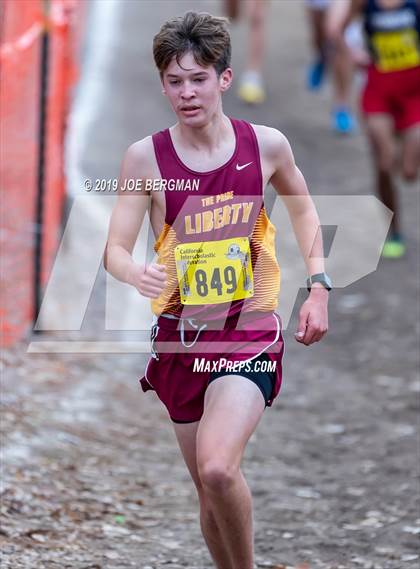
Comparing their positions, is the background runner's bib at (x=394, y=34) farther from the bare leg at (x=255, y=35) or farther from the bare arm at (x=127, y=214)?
the bare arm at (x=127, y=214)

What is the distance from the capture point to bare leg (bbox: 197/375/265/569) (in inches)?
162

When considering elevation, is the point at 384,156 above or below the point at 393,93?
below

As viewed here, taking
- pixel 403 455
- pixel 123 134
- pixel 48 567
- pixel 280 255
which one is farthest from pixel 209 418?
pixel 123 134

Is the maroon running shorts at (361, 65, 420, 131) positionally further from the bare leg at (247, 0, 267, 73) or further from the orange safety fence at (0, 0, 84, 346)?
the bare leg at (247, 0, 267, 73)

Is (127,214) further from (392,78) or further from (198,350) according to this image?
(392,78)

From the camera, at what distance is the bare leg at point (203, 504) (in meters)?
A: 4.47

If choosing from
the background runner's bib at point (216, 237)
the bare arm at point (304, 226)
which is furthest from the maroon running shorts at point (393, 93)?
the background runner's bib at point (216, 237)

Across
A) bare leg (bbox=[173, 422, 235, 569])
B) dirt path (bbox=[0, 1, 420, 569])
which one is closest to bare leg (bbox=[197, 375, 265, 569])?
bare leg (bbox=[173, 422, 235, 569])

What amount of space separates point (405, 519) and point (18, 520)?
175 centimetres

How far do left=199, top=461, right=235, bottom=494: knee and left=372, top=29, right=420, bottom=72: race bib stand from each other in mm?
6363

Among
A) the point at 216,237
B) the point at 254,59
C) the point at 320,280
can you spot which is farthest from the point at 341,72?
the point at 216,237

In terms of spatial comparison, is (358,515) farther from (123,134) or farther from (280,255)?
(123,134)

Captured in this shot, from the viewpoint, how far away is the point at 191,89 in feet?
13.9

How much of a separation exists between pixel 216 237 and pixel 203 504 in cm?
95
